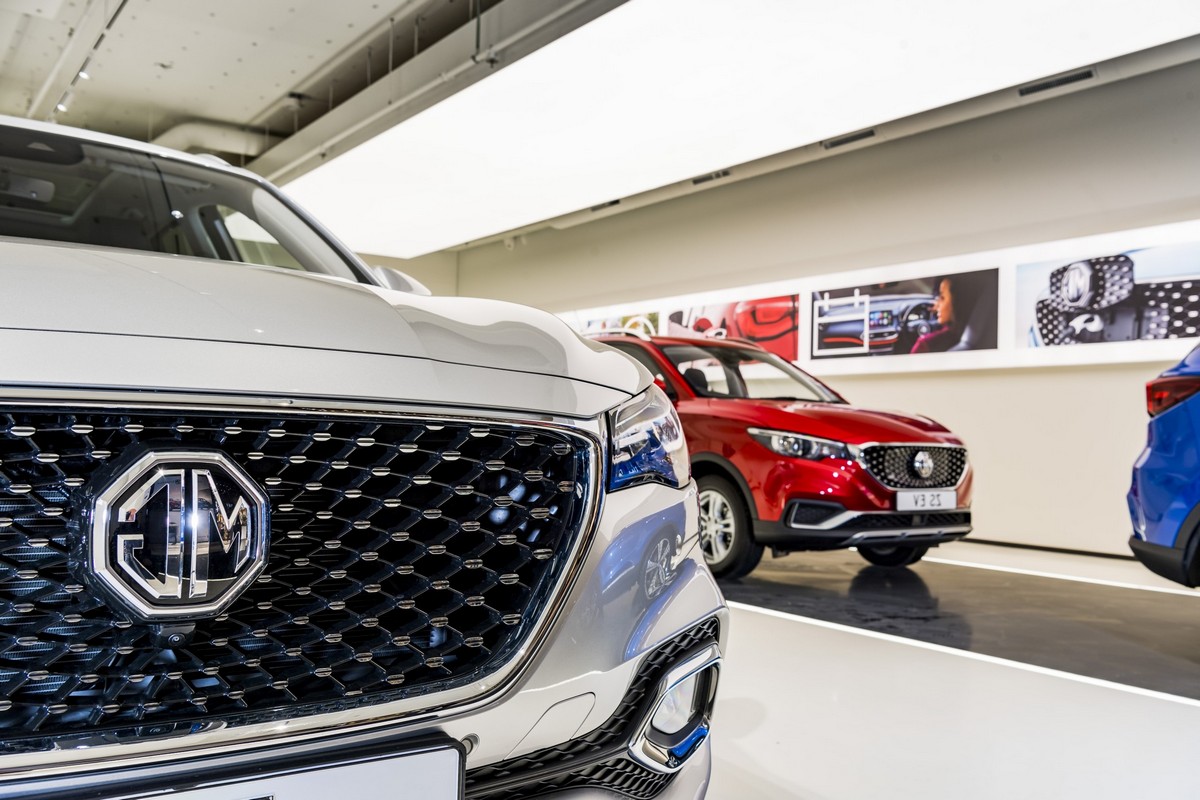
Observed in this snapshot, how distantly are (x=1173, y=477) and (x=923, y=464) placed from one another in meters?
1.66

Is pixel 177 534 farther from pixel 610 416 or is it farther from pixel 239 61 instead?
→ pixel 239 61

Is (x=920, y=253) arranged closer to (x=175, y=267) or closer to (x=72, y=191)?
(x=72, y=191)

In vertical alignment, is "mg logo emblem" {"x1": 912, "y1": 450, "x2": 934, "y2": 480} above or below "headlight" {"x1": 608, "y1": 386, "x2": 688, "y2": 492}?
below

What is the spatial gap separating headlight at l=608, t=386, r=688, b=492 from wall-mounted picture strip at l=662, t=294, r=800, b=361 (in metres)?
7.57

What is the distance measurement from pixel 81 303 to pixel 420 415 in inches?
13.7

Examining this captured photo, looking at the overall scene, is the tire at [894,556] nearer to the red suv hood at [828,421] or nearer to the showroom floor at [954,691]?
the showroom floor at [954,691]

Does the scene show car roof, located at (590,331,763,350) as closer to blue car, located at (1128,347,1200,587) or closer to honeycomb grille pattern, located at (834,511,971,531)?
honeycomb grille pattern, located at (834,511,971,531)

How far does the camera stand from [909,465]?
4551 millimetres

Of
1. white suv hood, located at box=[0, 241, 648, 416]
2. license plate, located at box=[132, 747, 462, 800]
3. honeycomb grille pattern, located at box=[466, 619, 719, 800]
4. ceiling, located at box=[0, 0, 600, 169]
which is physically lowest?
honeycomb grille pattern, located at box=[466, 619, 719, 800]

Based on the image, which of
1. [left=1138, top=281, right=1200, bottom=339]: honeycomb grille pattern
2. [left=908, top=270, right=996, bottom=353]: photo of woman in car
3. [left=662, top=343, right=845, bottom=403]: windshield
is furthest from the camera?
[left=908, top=270, right=996, bottom=353]: photo of woman in car

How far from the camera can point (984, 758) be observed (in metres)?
2.30

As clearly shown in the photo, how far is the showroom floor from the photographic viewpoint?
7.13 feet

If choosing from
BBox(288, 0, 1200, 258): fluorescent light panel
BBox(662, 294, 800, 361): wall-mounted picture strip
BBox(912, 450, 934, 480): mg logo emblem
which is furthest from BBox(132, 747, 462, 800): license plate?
BBox(662, 294, 800, 361): wall-mounted picture strip

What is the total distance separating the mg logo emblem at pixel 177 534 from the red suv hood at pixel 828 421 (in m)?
3.80
